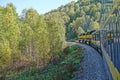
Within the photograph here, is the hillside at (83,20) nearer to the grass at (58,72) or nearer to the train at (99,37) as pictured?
the train at (99,37)

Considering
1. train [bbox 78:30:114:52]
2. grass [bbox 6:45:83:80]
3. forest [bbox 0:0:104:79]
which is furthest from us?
forest [bbox 0:0:104:79]

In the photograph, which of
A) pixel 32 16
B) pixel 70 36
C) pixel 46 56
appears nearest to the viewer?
pixel 46 56

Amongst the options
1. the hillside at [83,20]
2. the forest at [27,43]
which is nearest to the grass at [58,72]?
the forest at [27,43]

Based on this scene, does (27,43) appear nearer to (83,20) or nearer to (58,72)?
(58,72)

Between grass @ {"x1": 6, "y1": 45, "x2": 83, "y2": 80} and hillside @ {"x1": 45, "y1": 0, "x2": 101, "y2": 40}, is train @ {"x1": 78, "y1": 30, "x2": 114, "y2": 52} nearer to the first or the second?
grass @ {"x1": 6, "y1": 45, "x2": 83, "y2": 80}

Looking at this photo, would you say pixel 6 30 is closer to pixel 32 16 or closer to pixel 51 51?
pixel 51 51

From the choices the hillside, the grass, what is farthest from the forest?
the hillside

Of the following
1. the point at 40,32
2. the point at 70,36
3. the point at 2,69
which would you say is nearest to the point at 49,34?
the point at 40,32

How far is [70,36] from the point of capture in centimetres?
12975

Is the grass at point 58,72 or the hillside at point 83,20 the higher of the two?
the hillside at point 83,20

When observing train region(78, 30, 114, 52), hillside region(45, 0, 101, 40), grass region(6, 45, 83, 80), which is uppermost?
hillside region(45, 0, 101, 40)

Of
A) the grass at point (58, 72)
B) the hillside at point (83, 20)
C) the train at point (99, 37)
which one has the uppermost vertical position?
the hillside at point (83, 20)

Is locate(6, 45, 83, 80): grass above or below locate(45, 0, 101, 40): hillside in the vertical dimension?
below

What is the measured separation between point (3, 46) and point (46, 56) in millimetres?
13215
